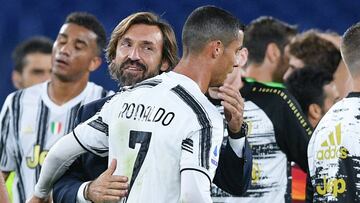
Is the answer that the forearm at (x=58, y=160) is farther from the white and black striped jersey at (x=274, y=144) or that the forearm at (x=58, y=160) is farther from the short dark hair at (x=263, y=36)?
the short dark hair at (x=263, y=36)

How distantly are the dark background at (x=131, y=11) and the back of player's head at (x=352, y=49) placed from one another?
407cm

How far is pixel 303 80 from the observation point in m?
5.90

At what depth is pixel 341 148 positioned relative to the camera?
4.15 meters

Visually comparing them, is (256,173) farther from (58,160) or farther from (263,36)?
(263,36)

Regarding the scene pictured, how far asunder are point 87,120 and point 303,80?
2070 millimetres

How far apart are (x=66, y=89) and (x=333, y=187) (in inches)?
94.9

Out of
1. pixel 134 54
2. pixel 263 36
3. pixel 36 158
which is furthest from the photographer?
pixel 263 36

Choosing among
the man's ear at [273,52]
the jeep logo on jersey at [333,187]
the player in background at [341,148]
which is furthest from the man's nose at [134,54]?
the man's ear at [273,52]

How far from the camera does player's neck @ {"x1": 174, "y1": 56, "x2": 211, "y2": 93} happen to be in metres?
3.99

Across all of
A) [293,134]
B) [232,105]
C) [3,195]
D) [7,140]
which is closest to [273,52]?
[293,134]

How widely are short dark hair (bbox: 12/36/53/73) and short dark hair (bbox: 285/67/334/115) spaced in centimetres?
276

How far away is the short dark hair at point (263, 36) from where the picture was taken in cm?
653

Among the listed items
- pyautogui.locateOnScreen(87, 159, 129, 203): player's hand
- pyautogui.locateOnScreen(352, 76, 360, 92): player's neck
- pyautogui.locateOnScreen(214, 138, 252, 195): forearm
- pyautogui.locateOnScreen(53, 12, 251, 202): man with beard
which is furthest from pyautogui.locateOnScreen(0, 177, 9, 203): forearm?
pyautogui.locateOnScreen(352, 76, 360, 92): player's neck

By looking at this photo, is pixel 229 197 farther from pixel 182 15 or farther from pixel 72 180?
pixel 182 15
